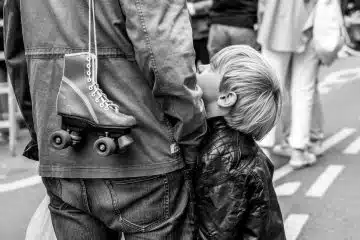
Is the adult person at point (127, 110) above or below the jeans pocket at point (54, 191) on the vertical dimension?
above

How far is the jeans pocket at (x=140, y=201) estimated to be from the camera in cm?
242

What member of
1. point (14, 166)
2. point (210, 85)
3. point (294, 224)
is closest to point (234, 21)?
point (294, 224)

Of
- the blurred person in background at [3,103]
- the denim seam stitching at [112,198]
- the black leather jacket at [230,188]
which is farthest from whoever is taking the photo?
the blurred person in background at [3,103]

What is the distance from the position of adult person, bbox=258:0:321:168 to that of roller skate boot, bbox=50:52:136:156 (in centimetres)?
379

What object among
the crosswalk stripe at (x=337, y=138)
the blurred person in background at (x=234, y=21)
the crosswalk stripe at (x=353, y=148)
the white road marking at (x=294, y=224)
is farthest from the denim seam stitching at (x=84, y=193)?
the crosswalk stripe at (x=353, y=148)

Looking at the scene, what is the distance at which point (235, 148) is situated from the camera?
2.62 meters

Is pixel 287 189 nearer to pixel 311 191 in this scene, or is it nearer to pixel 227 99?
pixel 311 191

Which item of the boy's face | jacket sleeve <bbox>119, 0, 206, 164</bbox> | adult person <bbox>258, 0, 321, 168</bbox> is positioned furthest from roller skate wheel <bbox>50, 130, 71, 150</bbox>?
adult person <bbox>258, 0, 321, 168</bbox>

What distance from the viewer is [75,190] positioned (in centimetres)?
246

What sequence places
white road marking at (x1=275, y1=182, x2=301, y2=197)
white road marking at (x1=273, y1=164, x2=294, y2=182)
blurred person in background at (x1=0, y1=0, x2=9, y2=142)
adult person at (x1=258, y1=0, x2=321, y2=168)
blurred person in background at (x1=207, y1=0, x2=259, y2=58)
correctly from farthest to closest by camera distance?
1. blurred person in background at (x1=0, y1=0, x2=9, y2=142)
2. blurred person in background at (x1=207, y1=0, x2=259, y2=58)
3. white road marking at (x1=273, y1=164, x2=294, y2=182)
4. adult person at (x1=258, y1=0, x2=321, y2=168)
5. white road marking at (x1=275, y1=182, x2=301, y2=197)

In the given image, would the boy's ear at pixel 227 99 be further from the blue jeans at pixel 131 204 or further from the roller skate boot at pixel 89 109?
the roller skate boot at pixel 89 109

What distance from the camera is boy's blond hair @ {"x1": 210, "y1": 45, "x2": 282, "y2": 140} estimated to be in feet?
8.50

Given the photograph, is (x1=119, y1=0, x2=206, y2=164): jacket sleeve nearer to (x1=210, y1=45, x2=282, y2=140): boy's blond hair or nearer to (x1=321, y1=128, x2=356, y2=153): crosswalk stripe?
(x1=210, y1=45, x2=282, y2=140): boy's blond hair

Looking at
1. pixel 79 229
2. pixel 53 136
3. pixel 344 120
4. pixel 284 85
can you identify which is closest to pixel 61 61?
pixel 53 136
